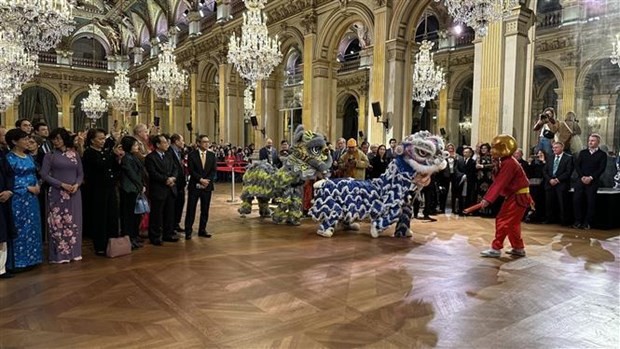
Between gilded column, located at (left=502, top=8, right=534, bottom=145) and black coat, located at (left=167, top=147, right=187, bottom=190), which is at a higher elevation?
gilded column, located at (left=502, top=8, right=534, bottom=145)

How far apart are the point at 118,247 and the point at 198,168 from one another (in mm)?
1483

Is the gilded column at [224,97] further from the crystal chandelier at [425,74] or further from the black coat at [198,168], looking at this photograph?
the black coat at [198,168]

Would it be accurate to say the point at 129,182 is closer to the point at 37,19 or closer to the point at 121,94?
the point at 37,19

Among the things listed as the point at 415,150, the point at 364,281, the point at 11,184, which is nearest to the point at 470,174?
the point at 415,150

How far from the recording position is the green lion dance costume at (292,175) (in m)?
6.38

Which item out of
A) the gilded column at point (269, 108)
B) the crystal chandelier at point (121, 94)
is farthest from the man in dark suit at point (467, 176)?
the crystal chandelier at point (121, 94)

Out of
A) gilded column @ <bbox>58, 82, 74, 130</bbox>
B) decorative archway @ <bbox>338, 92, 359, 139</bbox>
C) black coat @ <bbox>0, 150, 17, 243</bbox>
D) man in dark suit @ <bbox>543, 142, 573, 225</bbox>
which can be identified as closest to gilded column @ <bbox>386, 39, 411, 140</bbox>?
man in dark suit @ <bbox>543, 142, 573, 225</bbox>

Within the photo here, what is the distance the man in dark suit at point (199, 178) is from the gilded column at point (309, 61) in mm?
7866

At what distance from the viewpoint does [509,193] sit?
15.6 ft

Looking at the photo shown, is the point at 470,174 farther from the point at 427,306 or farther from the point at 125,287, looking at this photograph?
the point at 125,287

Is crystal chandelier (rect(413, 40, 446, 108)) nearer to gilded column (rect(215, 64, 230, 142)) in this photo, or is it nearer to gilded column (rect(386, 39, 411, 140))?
gilded column (rect(386, 39, 411, 140))

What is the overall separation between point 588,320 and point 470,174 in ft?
16.5

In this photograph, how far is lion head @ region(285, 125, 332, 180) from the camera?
6.35 m

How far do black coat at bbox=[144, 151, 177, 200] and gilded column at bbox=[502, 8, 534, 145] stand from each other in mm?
6807
